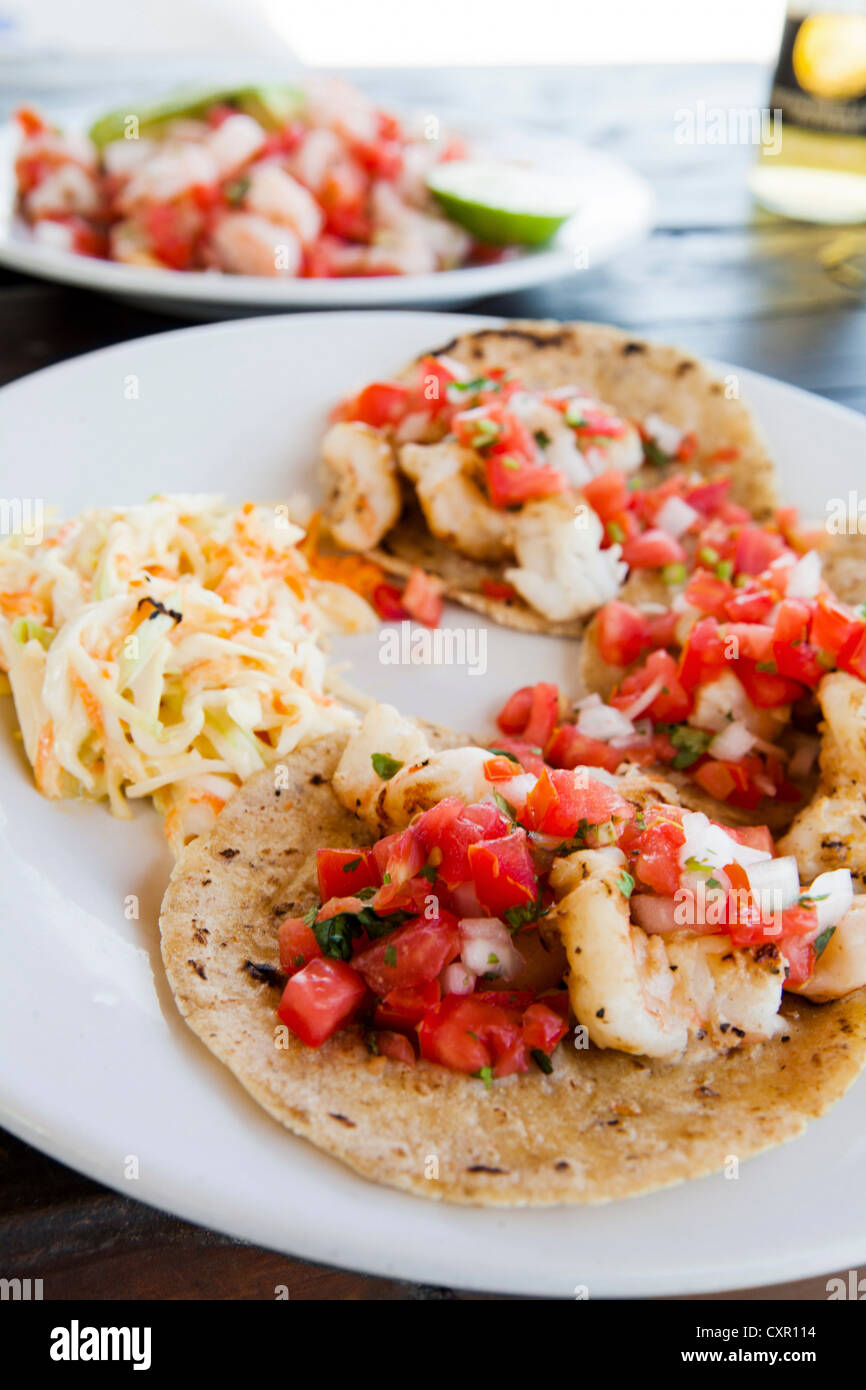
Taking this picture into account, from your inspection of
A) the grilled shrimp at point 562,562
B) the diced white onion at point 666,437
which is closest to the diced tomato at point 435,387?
the grilled shrimp at point 562,562

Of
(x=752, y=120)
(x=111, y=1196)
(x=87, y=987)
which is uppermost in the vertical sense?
(x=752, y=120)

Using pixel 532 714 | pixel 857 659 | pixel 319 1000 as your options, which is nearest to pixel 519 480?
pixel 532 714

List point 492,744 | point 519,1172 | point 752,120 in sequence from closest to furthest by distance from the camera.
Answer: point 519,1172 < point 492,744 < point 752,120

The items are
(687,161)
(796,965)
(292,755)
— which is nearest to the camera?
(796,965)

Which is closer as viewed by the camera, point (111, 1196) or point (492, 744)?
point (111, 1196)

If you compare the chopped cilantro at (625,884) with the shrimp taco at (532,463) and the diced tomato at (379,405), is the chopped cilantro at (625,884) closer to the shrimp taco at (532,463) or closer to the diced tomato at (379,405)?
the shrimp taco at (532,463)

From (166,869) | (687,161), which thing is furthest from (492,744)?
(687,161)

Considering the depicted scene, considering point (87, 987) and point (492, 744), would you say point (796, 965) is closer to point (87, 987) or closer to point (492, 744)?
point (492, 744)
